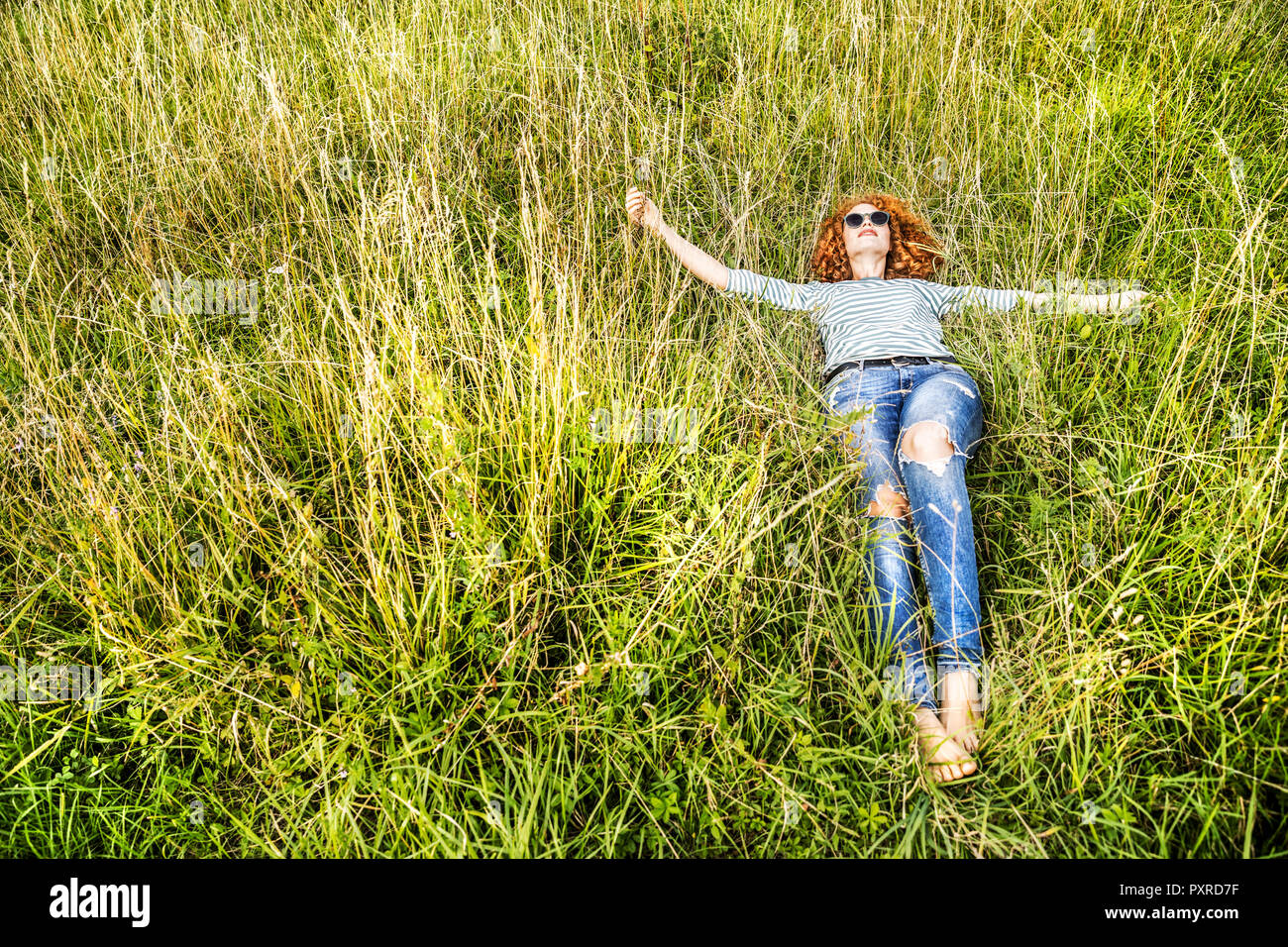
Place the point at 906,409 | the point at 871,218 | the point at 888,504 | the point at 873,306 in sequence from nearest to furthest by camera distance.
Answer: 1. the point at 888,504
2. the point at 906,409
3. the point at 873,306
4. the point at 871,218

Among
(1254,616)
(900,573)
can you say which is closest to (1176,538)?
(1254,616)

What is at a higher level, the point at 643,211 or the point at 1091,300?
the point at 643,211

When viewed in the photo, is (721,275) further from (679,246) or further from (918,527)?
(918,527)

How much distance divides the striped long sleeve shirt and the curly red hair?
173 millimetres

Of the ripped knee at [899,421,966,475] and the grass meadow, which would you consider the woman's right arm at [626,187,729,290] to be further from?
the ripped knee at [899,421,966,475]

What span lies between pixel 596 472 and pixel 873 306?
139cm

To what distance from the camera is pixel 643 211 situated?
7.98 feet

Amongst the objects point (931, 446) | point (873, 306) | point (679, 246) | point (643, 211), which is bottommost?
point (931, 446)

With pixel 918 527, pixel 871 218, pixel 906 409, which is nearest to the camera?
pixel 918 527

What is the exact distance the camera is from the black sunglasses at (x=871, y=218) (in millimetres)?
2699

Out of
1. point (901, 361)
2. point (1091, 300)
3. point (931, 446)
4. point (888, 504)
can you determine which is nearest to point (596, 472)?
point (888, 504)

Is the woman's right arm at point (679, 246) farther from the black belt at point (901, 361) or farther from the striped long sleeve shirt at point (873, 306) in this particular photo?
the black belt at point (901, 361)

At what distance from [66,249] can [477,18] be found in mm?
2394

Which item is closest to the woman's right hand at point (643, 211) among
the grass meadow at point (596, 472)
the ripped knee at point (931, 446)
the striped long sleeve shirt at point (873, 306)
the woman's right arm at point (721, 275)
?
the woman's right arm at point (721, 275)
